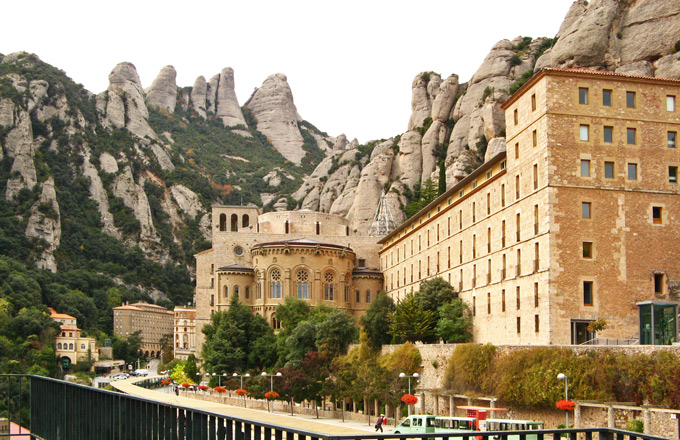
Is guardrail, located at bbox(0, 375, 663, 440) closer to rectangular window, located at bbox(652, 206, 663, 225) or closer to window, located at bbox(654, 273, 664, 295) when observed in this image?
window, located at bbox(654, 273, 664, 295)

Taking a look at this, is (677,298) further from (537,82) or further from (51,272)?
(51,272)

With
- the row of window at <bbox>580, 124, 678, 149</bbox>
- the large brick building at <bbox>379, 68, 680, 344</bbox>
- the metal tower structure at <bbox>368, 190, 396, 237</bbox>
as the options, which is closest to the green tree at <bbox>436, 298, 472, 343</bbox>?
the large brick building at <bbox>379, 68, 680, 344</bbox>

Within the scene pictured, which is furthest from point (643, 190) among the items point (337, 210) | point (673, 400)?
point (337, 210)

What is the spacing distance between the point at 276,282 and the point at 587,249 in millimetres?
46714

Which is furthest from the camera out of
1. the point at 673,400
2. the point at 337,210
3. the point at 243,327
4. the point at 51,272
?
the point at 51,272

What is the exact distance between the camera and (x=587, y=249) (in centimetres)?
4472

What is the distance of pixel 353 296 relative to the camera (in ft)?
298

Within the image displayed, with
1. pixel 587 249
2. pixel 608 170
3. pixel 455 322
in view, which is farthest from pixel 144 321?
pixel 608 170

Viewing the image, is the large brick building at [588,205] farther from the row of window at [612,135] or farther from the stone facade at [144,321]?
the stone facade at [144,321]

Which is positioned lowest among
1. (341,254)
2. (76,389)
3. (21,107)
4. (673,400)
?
(673,400)

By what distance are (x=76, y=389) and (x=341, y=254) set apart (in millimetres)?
74450

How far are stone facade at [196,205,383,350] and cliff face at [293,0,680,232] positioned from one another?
19.0m

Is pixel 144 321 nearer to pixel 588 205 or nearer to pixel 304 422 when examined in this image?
pixel 304 422

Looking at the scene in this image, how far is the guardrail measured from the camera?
846cm
